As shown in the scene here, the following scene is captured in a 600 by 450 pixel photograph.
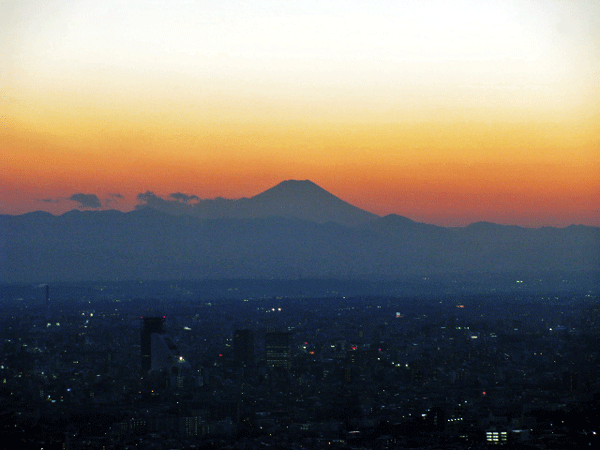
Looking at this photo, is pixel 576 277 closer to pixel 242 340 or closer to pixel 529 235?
pixel 529 235

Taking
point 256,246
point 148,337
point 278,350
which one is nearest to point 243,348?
point 278,350

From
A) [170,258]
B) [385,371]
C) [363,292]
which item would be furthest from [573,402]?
[170,258]

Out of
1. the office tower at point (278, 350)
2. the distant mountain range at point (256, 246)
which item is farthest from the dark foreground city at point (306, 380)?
the distant mountain range at point (256, 246)

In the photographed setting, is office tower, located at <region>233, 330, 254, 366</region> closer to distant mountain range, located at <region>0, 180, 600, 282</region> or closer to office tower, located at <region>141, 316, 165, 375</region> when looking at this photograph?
office tower, located at <region>141, 316, 165, 375</region>

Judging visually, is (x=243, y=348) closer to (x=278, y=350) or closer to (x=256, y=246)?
(x=278, y=350)

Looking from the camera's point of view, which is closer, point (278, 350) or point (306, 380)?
point (306, 380)

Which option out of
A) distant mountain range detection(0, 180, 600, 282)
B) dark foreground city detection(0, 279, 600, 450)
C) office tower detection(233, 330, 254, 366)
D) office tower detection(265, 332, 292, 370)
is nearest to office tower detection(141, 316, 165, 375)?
dark foreground city detection(0, 279, 600, 450)

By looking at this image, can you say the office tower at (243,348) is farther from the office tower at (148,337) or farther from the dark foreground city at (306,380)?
the office tower at (148,337)
